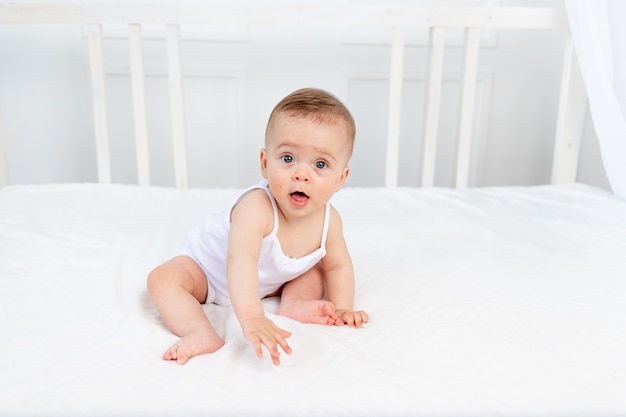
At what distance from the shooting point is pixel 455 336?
2.36 feet

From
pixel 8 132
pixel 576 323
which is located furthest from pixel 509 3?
pixel 8 132

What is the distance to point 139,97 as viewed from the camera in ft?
4.95

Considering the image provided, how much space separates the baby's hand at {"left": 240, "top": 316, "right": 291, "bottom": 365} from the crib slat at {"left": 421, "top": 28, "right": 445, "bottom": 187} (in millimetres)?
1056

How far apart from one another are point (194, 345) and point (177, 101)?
0.99m

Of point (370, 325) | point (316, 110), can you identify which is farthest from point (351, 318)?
point (316, 110)

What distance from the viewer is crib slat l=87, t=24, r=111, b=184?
4.82ft

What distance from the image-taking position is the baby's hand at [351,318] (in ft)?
2.49

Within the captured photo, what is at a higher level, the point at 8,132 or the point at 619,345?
the point at 8,132

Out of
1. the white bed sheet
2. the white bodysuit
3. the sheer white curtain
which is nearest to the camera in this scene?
the white bed sheet

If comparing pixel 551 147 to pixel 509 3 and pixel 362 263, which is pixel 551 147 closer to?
pixel 509 3

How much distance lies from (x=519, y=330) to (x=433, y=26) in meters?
1.02

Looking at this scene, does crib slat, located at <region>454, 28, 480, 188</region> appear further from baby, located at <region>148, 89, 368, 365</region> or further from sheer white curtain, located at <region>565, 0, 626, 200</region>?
baby, located at <region>148, 89, 368, 365</region>

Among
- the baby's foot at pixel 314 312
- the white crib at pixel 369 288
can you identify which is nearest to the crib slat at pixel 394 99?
the white crib at pixel 369 288

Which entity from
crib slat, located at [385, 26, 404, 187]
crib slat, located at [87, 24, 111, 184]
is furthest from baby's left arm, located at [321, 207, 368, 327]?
crib slat, located at [87, 24, 111, 184]
